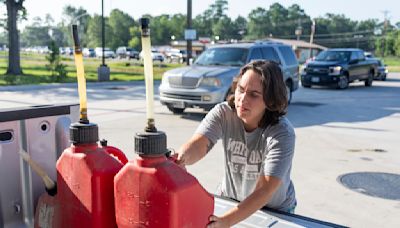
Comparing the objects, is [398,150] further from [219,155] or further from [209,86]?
[209,86]

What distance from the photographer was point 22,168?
5.99ft

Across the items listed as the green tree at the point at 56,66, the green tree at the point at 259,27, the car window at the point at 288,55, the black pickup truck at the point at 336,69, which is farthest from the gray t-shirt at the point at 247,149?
the green tree at the point at 259,27

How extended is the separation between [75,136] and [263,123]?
115 centimetres

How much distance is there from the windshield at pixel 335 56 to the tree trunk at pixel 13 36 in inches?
609

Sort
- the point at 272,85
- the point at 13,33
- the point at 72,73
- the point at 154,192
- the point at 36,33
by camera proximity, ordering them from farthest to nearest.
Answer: the point at 36,33 < the point at 72,73 < the point at 13,33 < the point at 272,85 < the point at 154,192

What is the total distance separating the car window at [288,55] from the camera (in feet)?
39.3

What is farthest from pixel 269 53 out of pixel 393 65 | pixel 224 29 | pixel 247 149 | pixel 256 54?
pixel 224 29

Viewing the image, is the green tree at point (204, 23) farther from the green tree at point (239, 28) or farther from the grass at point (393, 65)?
the grass at point (393, 65)

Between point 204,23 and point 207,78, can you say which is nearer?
point 207,78

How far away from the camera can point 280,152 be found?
84.7 inches

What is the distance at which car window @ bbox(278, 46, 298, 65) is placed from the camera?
39.3 feet

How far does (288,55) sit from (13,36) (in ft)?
54.8

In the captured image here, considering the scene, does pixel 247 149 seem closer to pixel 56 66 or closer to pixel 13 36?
pixel 56 66

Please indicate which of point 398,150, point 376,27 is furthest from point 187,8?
point 376,27
